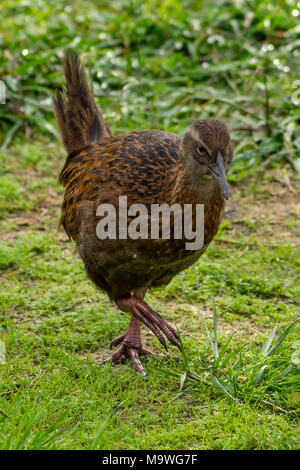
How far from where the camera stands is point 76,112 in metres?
4.77

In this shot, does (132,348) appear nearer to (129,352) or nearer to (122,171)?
(129,352)

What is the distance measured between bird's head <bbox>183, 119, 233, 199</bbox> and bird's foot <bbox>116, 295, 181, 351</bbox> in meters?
0.87

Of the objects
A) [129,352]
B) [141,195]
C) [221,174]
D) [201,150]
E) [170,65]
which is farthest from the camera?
[170,65]

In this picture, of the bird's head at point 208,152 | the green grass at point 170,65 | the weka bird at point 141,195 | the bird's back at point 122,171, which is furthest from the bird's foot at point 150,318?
the green grass at point 170,65

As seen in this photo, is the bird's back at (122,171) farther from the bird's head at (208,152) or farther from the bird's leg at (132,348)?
the bird's leg at (132,348)

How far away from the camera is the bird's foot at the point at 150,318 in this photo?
3.84 meters

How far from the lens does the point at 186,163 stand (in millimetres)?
3666

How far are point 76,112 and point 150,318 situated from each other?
1.75 meters

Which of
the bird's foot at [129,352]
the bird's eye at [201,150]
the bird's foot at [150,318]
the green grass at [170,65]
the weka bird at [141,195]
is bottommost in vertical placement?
the bird's foot at [129,352]

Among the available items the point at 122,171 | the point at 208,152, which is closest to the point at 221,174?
the point at 208,152

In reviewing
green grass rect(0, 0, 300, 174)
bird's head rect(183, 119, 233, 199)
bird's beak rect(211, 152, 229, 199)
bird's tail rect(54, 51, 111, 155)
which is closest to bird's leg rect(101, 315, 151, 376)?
bird's head rect(183, 119, 233, 199)

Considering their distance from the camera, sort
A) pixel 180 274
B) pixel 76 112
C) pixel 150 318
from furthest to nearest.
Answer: pixel 180 274 < pixel 76 112 < pixel 150 318

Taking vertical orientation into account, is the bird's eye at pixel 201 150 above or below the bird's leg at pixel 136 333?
above

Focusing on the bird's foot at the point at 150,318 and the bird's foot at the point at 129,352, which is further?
the bird's foot at the point at 129,352
